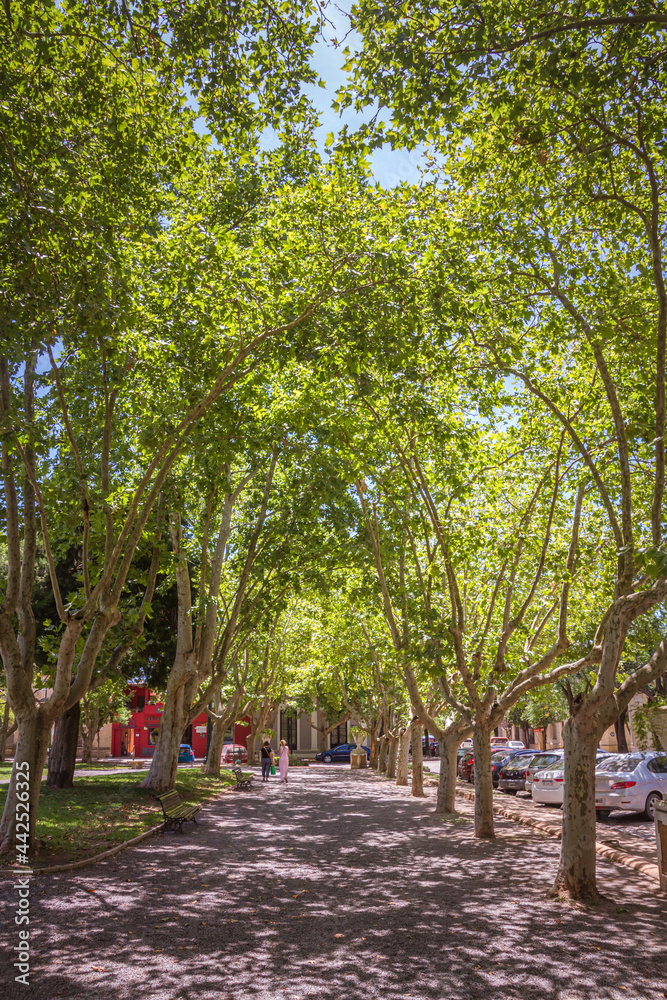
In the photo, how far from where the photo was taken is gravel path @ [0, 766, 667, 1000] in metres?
5.31

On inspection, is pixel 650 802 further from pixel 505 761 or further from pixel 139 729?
pixel 139 729

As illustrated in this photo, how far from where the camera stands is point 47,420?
12117mm

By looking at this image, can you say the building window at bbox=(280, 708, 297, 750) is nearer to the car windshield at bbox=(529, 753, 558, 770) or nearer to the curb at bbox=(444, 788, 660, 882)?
the car windshield at bbox=(529, 753, 558, 770)

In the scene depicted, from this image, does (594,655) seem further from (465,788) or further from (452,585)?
(465,788)

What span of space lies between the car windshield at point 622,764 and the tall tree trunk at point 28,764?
13.6 metres

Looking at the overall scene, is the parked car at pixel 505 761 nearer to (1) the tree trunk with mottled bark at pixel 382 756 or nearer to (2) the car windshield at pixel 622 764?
(2) the car windshield at pixel 622 764

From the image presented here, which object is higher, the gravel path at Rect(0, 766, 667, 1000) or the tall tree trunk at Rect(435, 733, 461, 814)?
the gravel path at Rect(0, 766, 667, 1000)

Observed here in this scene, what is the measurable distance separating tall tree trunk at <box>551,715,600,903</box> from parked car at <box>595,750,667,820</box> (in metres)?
10.1

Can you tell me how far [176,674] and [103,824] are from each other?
15.6 feet

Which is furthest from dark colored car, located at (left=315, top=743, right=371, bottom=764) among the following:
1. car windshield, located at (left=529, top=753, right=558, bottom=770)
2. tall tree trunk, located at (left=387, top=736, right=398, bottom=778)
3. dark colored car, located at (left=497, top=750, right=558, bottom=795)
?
car windshield, located at (left=529, top=753, right=558, bottom=770)

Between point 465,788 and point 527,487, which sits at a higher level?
point 527,487

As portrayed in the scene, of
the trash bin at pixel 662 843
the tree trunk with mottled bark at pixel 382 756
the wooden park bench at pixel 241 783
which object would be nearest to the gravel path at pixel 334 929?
the trash bin at pixel 662 843

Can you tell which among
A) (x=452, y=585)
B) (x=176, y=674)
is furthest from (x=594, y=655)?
(x=176, y=674)

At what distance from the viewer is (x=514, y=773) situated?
25.1 m
